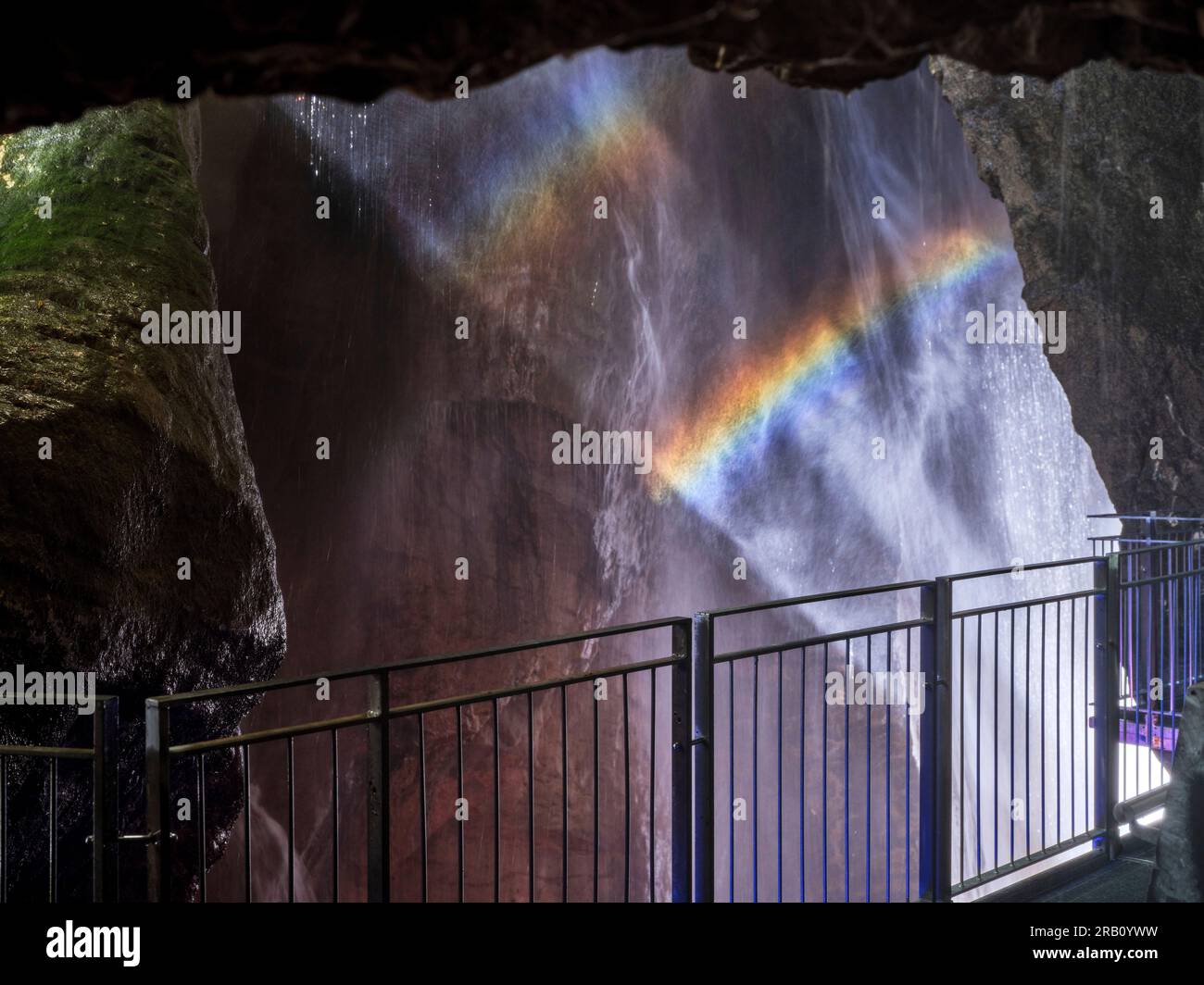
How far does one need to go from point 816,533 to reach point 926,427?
11.1ft

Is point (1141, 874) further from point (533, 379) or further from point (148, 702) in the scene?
point (533, 379)

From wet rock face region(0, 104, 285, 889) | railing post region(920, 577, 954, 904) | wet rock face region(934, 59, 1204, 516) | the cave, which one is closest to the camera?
the cave

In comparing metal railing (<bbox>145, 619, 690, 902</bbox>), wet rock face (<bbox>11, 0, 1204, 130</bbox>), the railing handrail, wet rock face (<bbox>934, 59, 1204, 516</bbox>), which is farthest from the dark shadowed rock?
wet rock face (<bbox>934, 59, 1204, 516</bbox>)

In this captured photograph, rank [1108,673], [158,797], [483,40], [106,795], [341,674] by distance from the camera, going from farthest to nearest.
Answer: [1108,673]
[341,674]
[106,795]
[158,797]
[483,40]

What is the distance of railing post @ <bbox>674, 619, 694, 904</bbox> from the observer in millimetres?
4223

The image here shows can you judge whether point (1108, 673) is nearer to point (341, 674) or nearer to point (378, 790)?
point (378, 790)

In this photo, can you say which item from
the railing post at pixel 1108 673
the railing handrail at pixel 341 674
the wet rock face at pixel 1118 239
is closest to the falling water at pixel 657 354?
the wet rock face at pixel 1118 239

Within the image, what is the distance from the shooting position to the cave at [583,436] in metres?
3.30

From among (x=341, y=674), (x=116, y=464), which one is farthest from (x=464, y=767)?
(x=341, y=674)

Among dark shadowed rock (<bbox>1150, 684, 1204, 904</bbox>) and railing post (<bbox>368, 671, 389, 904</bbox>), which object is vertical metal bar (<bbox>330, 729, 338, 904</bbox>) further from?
dark shadowed rock (<bbox>1150, 684, 1204, 904</bbox>)

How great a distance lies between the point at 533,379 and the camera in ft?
52.5

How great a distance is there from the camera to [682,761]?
4215mm

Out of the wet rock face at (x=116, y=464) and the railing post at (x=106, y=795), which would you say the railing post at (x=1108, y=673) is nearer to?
the wet rock face at (x=116, y=464)

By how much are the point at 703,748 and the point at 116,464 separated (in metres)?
3.23
